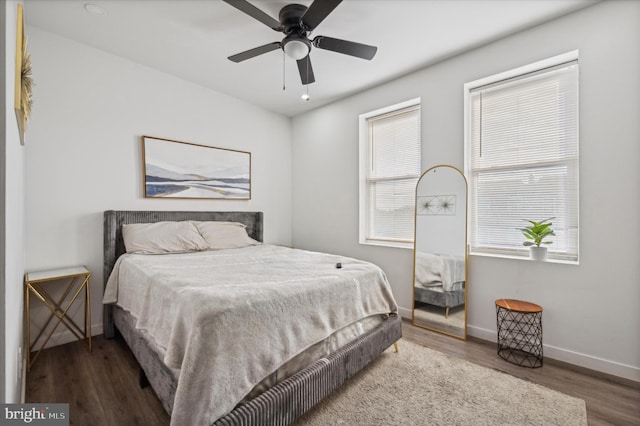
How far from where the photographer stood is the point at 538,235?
2383 mm

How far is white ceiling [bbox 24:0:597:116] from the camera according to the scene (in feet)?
7.25

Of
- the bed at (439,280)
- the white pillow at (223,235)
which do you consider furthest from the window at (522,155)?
the white pillow at (223,235)

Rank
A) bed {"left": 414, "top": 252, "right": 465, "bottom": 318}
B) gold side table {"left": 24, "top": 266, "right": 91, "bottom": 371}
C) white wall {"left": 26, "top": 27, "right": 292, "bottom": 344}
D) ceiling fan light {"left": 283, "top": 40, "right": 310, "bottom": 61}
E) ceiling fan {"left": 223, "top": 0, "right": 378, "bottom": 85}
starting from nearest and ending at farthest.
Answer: ceiling fan {"left": 223, "top": 0, "right": 378, "bottom": 85} → ceiling fan light {"left": 283, "top": 40, "right": 310, "bottom": 61} → gold side table {"left": 24, "top": 266, "right": 91, "bottom": 371} → white wall {"left": 26, "top": 27, "right": 292, "bottom": 344} → bed {"left": 414, "top": 252, "right": 465, "bottom": 318}

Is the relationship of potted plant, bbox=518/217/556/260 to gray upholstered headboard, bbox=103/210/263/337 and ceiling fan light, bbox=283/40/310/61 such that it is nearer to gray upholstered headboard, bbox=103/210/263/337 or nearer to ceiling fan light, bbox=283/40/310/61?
ceiling fan light, bbox=283/40/310/61

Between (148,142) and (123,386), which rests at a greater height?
(148,142)

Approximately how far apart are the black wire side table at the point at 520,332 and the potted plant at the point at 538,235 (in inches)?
16.5

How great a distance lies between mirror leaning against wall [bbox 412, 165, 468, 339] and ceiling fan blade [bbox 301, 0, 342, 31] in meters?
1.85

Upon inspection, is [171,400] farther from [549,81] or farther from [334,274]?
[549,81]

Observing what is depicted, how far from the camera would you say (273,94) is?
3.84 m

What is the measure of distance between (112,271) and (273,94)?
2738mm

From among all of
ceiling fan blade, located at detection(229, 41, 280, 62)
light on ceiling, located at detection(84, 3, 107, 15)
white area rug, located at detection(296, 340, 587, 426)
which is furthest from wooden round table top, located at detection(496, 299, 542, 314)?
light on ceiling, located at detection(84, 3, 107, 15)

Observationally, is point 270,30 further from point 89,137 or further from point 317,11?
point 89,137

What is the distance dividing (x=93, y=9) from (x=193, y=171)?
1673mm

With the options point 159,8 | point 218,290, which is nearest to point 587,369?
point 218,290
